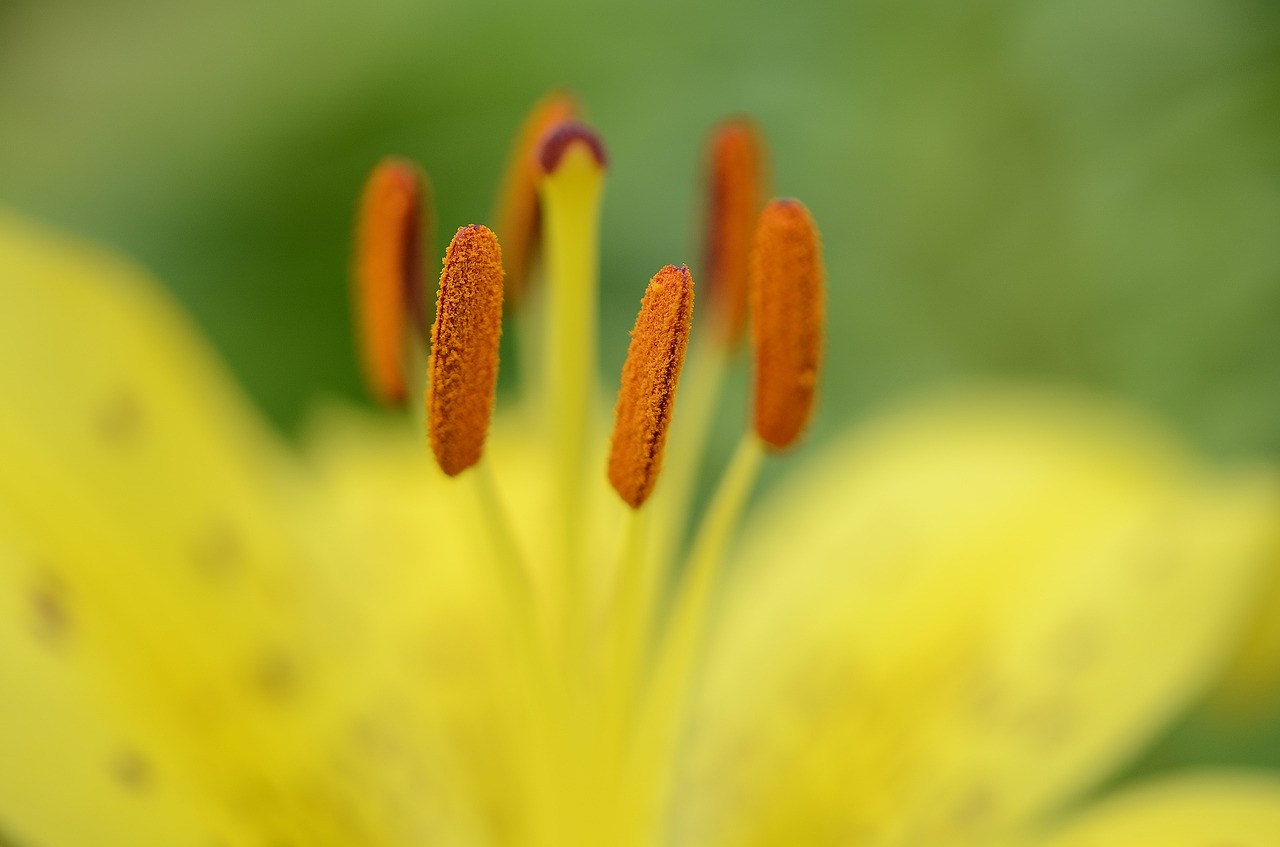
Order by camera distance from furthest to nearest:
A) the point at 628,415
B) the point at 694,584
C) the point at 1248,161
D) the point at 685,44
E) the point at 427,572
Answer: the point at 685,44 → the point at 1248,161 → the point at 427,572 → the point at 694,584 → the point at 628,415

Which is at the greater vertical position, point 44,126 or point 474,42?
point 474,42

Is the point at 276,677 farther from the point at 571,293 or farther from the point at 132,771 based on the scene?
the point at 571,293

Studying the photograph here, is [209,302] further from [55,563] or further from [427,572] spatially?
[55,563]

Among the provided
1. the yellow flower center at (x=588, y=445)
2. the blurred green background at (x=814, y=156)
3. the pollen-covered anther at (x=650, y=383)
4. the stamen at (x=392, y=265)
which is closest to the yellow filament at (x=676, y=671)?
the yellow flower center at (x=588, y=445)

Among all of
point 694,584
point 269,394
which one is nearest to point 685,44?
point 269,394

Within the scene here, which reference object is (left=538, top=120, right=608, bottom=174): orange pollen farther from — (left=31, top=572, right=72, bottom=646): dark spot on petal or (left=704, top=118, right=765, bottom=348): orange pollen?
(left=31, top=572, right=72, bottom=646): dark spot on petal

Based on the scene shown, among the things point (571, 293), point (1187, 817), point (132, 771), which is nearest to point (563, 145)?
point (571, 293)
